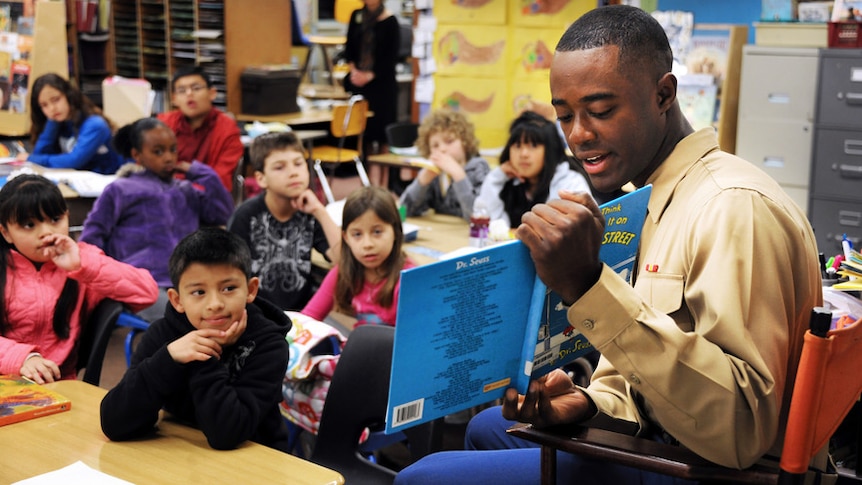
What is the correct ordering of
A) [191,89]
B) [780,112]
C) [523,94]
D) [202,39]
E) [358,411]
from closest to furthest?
[358,411]
[191,89]
[780,112]
[523,94]
[202,39]

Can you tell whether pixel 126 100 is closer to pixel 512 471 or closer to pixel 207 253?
pixel 207 253

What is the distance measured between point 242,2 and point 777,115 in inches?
182

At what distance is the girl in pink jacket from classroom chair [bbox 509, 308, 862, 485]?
Answer: 1.56m

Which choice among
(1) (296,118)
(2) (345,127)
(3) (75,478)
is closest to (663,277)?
(3) (75,478)

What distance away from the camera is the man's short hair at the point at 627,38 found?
4.77ft

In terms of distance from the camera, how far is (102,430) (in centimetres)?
184

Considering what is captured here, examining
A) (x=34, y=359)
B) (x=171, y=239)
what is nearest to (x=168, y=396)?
(x=34, y=359)

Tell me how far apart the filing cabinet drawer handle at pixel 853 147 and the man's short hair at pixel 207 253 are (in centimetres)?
427

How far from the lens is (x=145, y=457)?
5.71 ft

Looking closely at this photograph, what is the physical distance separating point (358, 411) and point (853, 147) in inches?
162

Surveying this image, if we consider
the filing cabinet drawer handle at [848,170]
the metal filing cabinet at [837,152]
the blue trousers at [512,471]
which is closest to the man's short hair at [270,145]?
the blue trousers at [512,471]

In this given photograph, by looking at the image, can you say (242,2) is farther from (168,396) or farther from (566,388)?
(566,388)

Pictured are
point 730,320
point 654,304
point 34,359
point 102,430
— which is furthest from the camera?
point 34,359

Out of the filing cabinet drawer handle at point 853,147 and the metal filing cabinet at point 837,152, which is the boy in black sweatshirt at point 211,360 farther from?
the filing cabinet drawer handle at point 853,147
